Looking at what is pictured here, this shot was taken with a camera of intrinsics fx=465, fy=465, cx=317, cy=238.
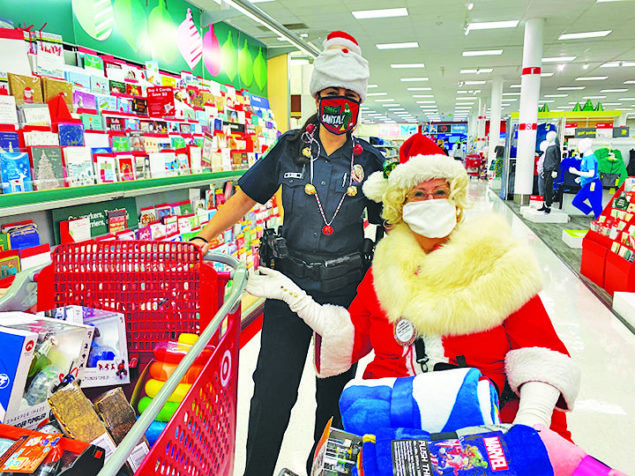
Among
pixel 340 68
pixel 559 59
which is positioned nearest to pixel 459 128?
pixel 559 59

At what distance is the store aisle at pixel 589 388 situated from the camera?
2.26 m

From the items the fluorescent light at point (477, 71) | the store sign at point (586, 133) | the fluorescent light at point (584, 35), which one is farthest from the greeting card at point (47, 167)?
the fluorescent light at point (477, 71)

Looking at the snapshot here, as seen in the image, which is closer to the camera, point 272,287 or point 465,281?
point 465,281

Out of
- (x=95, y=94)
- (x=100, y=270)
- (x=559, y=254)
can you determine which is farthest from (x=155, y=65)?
(x=559, y=254)

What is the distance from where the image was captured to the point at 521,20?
33.3 ft

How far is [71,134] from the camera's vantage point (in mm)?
2135

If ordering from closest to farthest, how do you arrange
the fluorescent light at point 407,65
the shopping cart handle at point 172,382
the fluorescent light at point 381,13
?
the shopping cart handle at point 172,382 → the fluorescent light at point 381,13 → the fluorescent light at point 407,65

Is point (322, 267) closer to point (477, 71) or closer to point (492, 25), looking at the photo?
point (492, 25)

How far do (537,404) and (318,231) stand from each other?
0.96 m

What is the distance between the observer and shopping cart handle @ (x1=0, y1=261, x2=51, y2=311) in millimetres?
1319

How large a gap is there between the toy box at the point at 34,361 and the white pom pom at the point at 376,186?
988mm

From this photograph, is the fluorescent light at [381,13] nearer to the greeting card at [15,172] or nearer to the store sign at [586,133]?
the store sign at [586,133]

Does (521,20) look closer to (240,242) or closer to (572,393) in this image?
(240,242)

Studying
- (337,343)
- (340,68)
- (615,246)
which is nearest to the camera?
(337,343)
